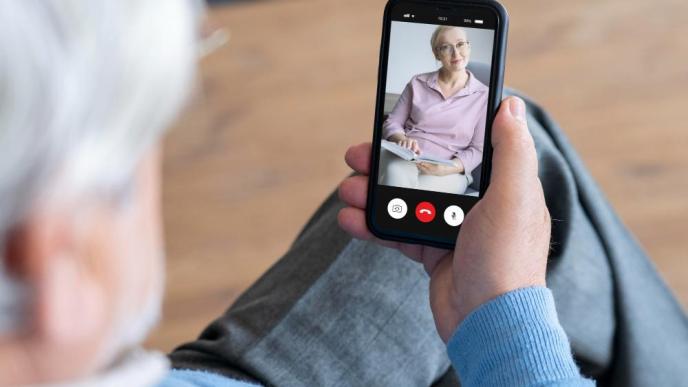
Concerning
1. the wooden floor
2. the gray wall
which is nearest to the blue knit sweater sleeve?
the gray wall

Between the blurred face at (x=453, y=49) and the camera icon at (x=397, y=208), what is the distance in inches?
5.4

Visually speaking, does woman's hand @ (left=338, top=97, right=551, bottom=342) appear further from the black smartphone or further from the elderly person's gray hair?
the elderly person's gray hair

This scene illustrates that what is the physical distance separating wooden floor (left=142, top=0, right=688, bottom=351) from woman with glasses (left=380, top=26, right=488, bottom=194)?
2.18 feet

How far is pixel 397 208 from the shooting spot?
80cm

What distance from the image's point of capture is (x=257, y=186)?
148cm

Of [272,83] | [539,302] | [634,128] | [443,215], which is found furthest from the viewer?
[272,83]

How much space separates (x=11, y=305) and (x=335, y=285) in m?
0.45

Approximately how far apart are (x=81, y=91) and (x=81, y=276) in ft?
0.34

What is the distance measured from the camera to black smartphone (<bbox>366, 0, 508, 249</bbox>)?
0.76 m

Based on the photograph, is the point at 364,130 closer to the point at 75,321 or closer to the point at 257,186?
the point at 257,186

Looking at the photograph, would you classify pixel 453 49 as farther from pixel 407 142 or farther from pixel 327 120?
pixel 327 120

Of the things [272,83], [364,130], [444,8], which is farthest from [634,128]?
[444,8]

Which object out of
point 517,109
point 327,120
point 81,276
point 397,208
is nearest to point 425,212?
point 397,208

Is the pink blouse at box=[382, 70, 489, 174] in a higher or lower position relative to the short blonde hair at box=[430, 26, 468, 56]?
lower
